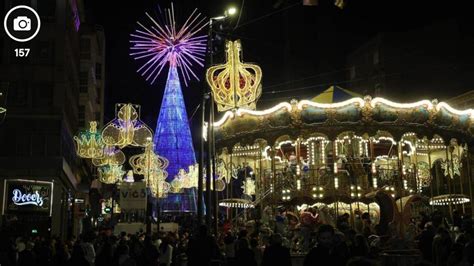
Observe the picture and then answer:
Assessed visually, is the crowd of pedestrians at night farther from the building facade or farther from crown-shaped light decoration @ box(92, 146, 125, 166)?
crown-shaped light decoration @ box(92, 146, 125, 166)

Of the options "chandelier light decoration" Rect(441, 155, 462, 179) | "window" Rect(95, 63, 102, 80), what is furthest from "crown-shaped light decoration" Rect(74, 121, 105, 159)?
"window" Rect(95, 63, 102, 80)

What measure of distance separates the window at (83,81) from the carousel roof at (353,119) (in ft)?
123

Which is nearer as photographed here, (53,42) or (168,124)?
(53,42)

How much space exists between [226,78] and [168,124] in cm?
4132

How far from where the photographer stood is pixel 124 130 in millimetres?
34344

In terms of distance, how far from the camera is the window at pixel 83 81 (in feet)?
186

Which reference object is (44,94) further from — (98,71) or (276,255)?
(98,71)

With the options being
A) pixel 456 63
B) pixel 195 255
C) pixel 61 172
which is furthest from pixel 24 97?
pixel 456 63

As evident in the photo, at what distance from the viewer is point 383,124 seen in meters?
20.7

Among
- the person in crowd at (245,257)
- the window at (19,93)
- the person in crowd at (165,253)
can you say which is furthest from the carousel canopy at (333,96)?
the window at (19,93)

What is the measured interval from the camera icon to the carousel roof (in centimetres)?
767

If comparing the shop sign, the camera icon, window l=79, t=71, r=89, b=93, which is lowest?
the shop sign

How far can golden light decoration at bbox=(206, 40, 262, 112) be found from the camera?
20.4 metres

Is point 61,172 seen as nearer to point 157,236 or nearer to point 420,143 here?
point 157,236
